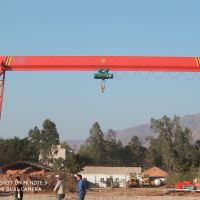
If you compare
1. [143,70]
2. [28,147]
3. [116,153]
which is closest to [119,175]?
[28,147]

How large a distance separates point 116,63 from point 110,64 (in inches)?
12.3

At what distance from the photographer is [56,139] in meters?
101

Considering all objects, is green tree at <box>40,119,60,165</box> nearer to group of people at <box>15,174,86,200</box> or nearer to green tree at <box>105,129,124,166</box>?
green tree at <box>105,129,124,166</box>

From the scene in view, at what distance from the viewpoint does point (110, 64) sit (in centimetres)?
2517

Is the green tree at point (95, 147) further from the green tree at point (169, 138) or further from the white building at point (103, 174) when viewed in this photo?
the white building at point (103, 174)

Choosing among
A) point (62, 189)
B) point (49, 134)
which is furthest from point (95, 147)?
point (62, 189)

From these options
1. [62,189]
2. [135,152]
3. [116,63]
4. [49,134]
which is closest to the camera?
[62,189]

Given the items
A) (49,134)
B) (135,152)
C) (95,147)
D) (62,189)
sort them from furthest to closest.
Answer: (135,152) → (95,147) → (49,134) → (62,189)

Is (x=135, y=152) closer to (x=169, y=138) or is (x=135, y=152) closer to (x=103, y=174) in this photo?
(x=169, y=138)

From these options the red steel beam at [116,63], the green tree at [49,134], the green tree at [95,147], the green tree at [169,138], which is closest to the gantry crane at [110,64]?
the red steel beam at [116,63]

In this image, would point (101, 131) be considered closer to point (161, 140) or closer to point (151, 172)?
point (161, 140)

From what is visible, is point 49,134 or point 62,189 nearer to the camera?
point 62,189

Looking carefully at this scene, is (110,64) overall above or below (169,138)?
below

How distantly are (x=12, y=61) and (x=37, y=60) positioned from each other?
144 centimetres
